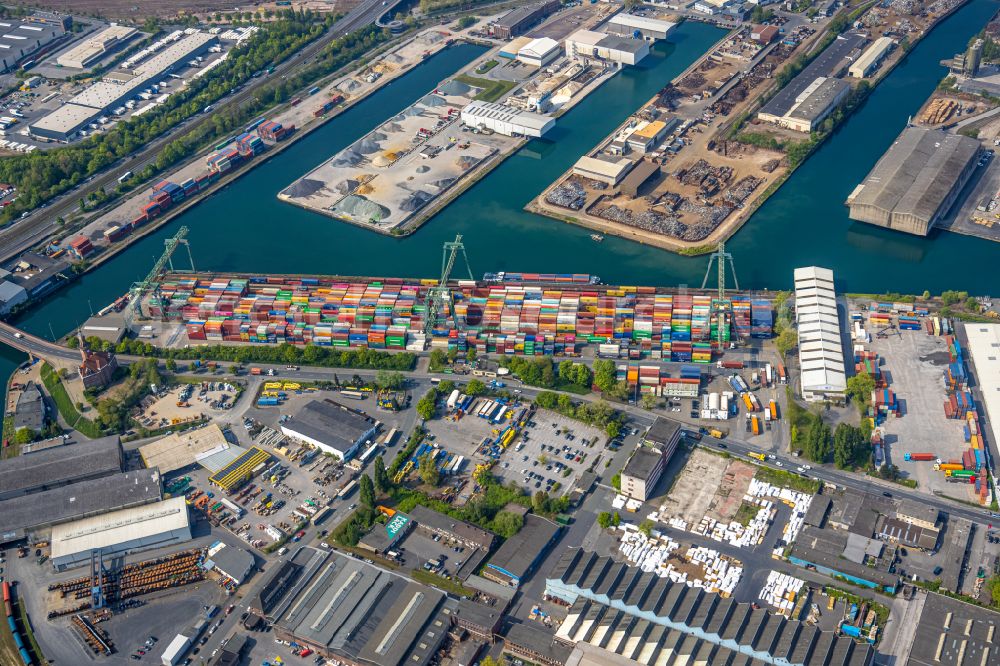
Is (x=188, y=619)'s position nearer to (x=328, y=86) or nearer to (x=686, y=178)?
(x=686, y=178)

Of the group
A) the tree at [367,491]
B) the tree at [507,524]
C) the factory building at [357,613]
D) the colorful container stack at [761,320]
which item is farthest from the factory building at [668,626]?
the colorful container stack at [761,320]

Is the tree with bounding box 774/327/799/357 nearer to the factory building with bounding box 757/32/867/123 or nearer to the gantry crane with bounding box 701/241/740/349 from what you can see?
the gantry crane with bounding box 701/241/740/349

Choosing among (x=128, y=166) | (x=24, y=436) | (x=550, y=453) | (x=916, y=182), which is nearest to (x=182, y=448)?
(x=24, y=436)

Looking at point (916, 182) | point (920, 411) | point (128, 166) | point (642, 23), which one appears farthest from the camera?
point (642, 23)

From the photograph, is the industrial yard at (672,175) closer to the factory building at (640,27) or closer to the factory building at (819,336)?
the factory building at (819,336)

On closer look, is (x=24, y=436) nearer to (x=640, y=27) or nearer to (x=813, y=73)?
(x=640, y=27)
